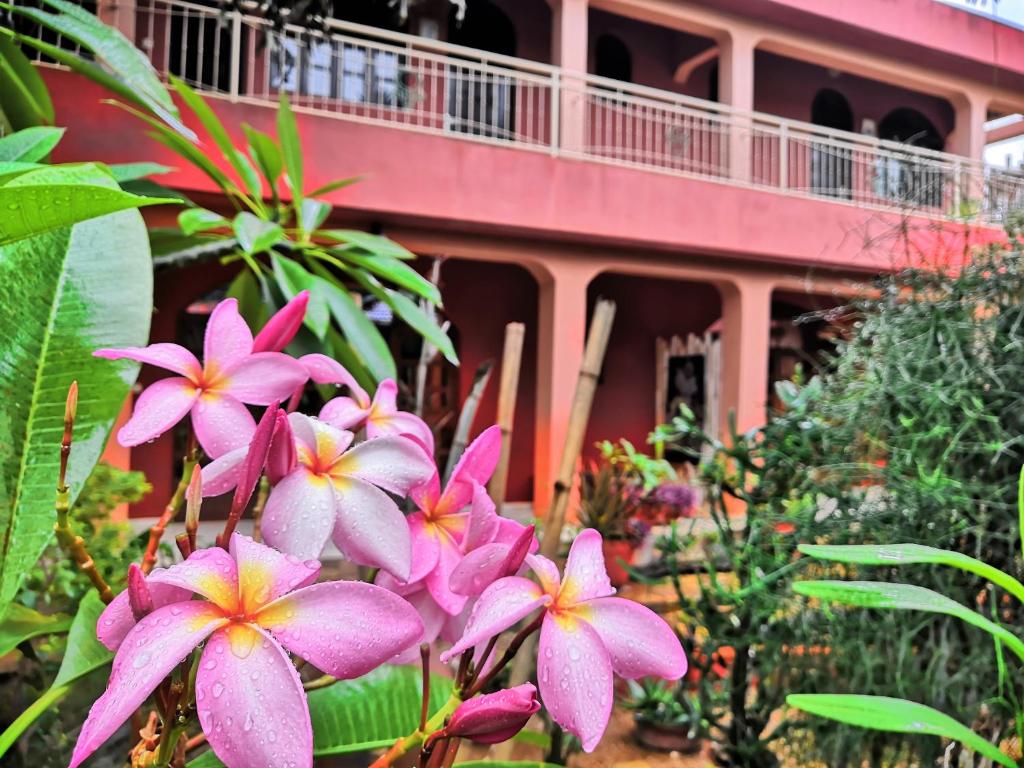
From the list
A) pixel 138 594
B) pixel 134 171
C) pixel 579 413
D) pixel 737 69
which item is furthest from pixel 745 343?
pixel 138 594

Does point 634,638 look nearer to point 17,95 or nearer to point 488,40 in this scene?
point 17,95

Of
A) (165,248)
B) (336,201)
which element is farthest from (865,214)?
(165,248)

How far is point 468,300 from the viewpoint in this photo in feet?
23.8

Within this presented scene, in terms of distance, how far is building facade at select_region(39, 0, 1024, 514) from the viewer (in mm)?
5324

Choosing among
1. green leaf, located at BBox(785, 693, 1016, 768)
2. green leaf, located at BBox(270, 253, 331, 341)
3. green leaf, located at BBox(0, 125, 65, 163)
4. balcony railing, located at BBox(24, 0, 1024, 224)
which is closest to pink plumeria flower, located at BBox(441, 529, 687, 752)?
green leaf, located at BBox(785, 693, 1016, 768)

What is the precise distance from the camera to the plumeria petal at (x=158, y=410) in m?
0.41

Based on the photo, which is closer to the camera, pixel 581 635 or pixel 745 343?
pixel 581 635

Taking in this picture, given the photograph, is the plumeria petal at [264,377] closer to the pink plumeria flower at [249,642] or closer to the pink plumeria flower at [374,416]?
the pink plumeria flower at [374,416]

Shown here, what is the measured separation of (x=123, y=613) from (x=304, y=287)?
3.20ft

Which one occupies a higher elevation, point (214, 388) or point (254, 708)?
point (214, 388)

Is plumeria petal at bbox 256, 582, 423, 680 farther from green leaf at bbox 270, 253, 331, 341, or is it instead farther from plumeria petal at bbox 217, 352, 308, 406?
green leaf at bbox 270, 253, 331, 341

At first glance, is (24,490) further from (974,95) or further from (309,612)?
(974,95)

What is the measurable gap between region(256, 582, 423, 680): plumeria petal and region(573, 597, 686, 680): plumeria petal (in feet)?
0.32

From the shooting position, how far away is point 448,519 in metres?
0.42
